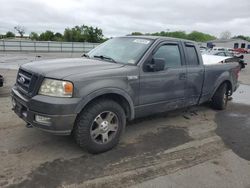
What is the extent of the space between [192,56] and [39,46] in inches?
1153

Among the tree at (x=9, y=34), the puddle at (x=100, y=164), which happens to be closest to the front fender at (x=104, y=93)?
the puddle at (x=100, y=164)

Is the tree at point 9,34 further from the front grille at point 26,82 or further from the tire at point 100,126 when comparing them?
the tire at point 100,126

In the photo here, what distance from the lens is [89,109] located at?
3.71m

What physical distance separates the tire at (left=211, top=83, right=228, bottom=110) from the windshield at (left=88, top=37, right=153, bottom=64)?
9.37 feet

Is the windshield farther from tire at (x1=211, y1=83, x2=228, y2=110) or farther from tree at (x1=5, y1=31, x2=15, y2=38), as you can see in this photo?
tree at (x1=5, y1=31, x2=15, y2=38)

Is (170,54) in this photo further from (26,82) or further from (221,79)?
(26,82)

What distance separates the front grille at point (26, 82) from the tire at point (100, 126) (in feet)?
2.55

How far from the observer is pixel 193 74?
5359 millimetres

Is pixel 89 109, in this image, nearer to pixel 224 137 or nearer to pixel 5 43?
pixel 224 137

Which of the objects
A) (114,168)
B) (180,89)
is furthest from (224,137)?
(114,168)

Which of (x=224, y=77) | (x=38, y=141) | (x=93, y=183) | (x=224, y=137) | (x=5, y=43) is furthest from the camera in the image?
(x=5, y=43)

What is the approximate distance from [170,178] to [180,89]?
2184 millimetres

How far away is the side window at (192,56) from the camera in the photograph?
539 centimetres

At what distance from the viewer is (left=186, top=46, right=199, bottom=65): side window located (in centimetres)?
539
